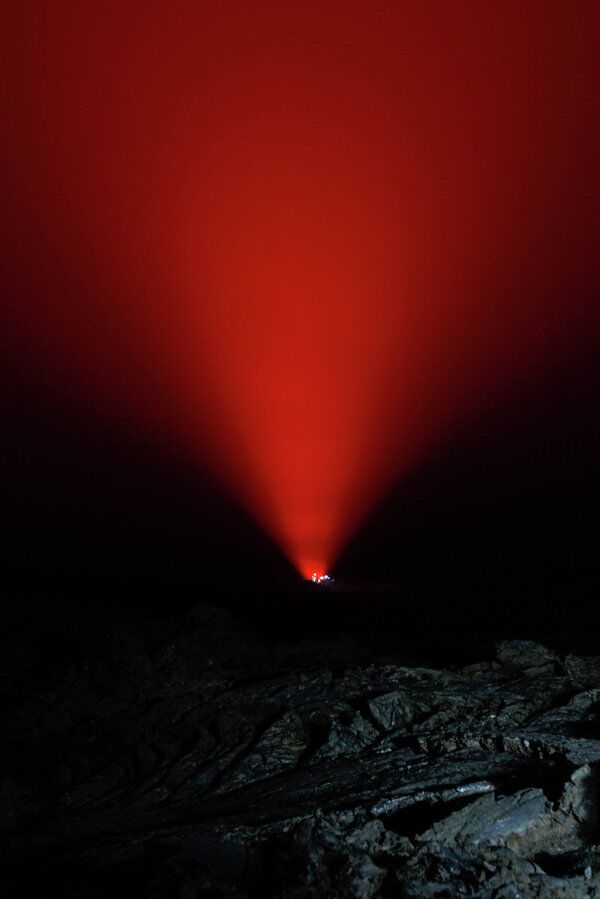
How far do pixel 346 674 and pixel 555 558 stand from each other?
66.6ft

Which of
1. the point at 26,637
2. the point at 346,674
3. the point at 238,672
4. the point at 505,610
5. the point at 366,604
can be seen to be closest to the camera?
the point at 346,674

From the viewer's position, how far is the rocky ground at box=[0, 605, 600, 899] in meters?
3.30

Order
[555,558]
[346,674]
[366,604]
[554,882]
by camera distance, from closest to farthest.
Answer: [554,882] → [346,674] → [366,604] → [555,558]

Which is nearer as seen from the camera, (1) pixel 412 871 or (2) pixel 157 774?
(1) pixel 412 871

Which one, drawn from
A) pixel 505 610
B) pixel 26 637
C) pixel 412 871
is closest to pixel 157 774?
pixel 412 871

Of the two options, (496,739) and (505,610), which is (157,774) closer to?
(496,739)

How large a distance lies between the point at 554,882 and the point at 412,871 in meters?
0.72

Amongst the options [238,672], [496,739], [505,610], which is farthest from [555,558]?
[496,739]

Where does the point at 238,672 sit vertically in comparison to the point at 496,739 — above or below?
above

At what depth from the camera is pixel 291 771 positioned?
5.94 metres

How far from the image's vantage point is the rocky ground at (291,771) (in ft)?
10.8

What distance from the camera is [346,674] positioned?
856cm

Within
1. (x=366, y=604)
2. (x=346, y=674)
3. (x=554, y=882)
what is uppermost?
(x=366, y=604)

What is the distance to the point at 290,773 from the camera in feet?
19.2
